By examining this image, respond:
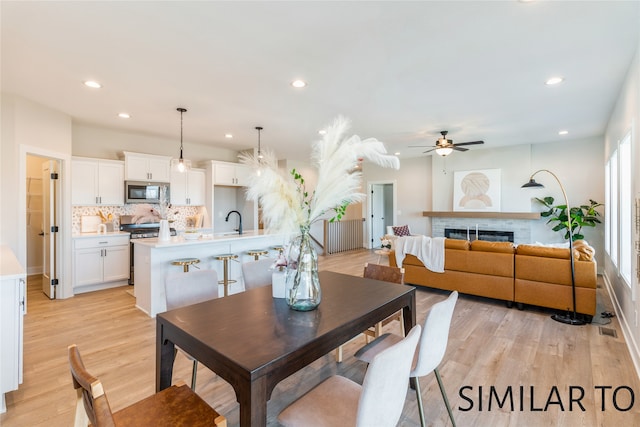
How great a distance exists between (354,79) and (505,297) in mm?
3338

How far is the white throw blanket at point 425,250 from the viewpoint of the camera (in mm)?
4414

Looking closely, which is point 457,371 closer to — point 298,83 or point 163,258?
point 298,83

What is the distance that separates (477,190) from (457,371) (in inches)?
226

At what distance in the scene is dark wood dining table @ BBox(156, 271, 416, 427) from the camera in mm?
1132

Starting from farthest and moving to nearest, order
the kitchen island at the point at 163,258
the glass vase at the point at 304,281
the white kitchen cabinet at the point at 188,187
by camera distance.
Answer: the white kitchen cabinet at the point at 188,187
the kitchen island at the point at 163,258
the glass vase at the point at 304,281

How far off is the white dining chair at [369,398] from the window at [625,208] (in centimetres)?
355

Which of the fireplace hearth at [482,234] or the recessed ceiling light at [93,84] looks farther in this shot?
the fireplace hearth at [482,234]

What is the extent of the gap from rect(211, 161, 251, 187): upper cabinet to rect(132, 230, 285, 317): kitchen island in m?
2.32

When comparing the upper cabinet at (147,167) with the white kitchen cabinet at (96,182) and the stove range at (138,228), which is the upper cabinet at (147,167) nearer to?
the white kitchen cabinet at (96,182)

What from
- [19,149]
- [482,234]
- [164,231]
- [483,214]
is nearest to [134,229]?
[164,231]

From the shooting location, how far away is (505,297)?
3.97 m

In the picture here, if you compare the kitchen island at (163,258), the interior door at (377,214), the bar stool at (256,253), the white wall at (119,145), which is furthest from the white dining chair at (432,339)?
the interior door at (377,214)

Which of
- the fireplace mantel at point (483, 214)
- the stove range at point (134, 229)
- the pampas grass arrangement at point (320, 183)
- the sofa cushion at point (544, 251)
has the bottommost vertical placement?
the sofa cushion at point (544, 251)

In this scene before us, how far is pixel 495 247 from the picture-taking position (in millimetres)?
4039
